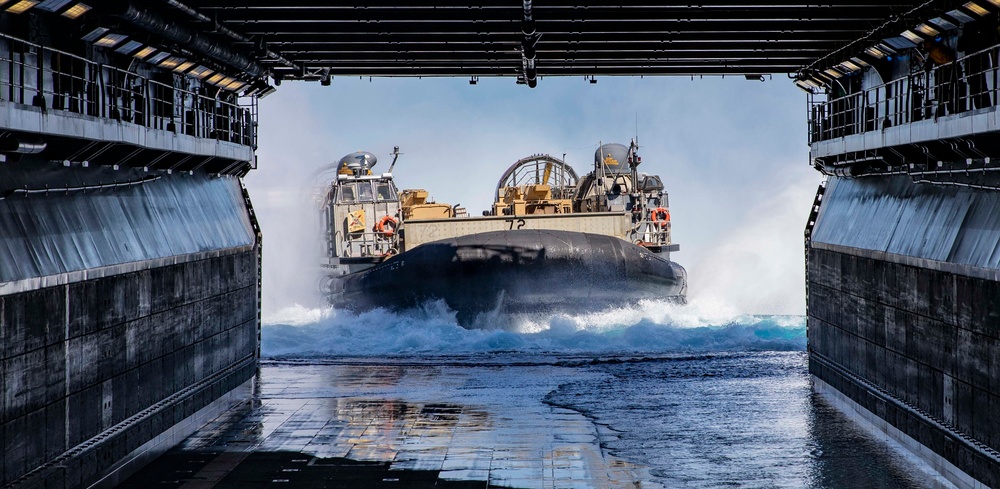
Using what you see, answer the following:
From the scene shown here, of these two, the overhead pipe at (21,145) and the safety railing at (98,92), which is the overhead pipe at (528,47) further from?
the overhead pipe at (21,145)

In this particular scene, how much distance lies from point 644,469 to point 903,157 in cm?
522

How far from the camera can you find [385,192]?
38062 millimetres

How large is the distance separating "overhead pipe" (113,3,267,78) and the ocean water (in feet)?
17.7

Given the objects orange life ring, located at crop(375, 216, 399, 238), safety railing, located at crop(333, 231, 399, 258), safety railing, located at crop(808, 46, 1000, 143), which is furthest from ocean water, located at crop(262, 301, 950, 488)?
safety railing, located at crop(808, 46, 1000, 143)

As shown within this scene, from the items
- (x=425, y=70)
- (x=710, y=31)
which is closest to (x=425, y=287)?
(x=425, y=70)

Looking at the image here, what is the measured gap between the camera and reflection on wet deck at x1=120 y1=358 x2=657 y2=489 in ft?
39.8

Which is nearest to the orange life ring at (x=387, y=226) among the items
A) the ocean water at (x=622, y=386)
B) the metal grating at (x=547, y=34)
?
the ocean water at (x=622, y=386)

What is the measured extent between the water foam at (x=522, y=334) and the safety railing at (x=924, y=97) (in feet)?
28.0

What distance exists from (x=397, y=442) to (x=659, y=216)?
26.0 m

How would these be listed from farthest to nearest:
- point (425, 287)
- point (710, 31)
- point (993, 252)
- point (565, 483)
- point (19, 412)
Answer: point (425, 287), point (710, 31), point (565, 483), point (993, 252), point (19, 412)

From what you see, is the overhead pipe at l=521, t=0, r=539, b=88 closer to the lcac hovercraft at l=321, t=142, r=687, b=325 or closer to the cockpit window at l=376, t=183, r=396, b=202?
the lcac hovercraft at l=321, t=142, r=687, b=325

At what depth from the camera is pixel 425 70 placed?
21562 millimetres

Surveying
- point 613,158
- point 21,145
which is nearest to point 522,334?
point 613,158

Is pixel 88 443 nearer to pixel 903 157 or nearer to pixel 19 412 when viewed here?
pixel 19 412
